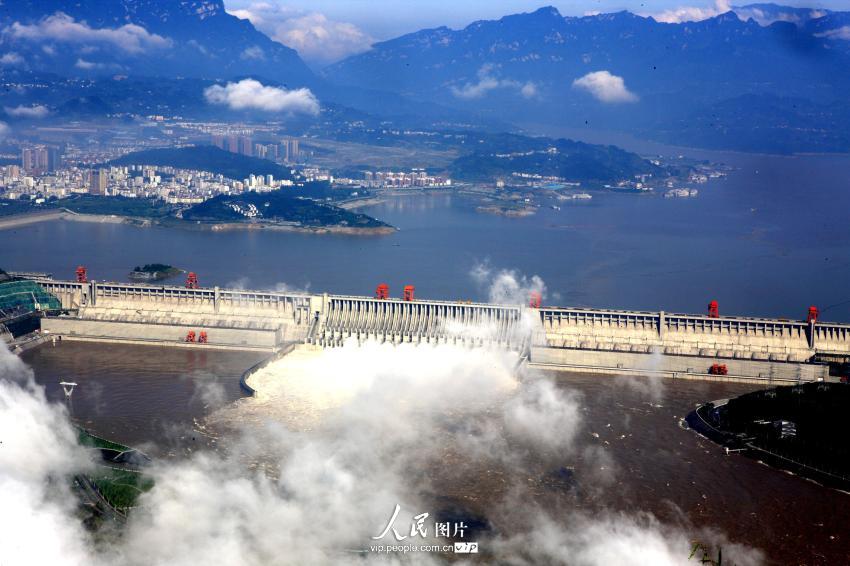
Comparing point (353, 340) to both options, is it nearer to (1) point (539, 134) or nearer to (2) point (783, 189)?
(2) point (783, 189)

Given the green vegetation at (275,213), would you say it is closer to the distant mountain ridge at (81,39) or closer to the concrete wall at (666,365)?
the concrete wall at (666,365)

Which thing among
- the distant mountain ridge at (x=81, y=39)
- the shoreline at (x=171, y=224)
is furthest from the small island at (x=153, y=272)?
the distant mountain ridge at (x=81, y=39)

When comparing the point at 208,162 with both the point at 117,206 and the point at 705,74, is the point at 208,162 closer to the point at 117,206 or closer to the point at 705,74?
the point at 117,206

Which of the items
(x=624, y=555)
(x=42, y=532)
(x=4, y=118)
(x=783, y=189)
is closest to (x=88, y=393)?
(x=42, y=532)

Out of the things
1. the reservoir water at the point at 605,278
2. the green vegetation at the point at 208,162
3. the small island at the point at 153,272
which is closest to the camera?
the reservoir water at the point at 605,278

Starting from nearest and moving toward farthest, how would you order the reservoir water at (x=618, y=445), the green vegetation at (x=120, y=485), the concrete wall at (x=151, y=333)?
1. the green vegetation at (x=120, y=485)
2. the reservoir water at (x=618, y=445)
3. the concrete wall at (x=151, y=333)

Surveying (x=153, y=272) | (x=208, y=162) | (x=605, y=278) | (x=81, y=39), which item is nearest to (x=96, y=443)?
(x=153, y=272)
